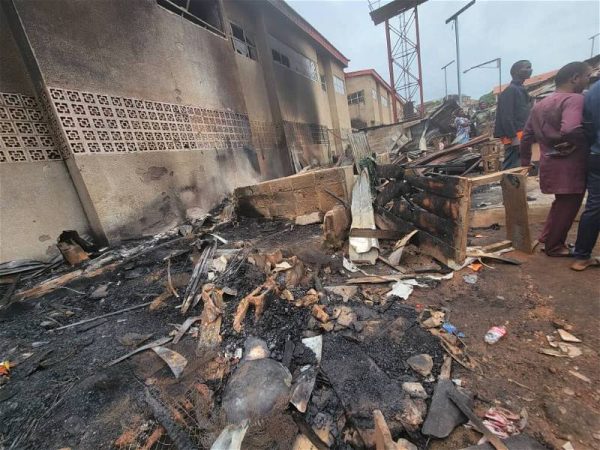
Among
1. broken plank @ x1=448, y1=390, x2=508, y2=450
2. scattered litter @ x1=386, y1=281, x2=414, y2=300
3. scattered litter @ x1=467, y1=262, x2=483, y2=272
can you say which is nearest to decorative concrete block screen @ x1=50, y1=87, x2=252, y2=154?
scattered litter @ x1=386, y1=281, x2=414, y2=300

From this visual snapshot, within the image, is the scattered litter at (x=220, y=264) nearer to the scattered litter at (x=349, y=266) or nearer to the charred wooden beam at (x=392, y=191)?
the scattered litter at (x=349, y=266)

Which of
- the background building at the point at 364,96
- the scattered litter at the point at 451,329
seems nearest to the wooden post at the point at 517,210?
the scattered litter at the point at 451,329

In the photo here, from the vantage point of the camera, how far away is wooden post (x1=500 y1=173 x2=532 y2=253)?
9.38 feet

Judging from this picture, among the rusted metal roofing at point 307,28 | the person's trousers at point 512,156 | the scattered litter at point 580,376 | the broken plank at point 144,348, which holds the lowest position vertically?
the scattered litter at point 580,376

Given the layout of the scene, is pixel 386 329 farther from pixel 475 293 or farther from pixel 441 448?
pixel 475 293

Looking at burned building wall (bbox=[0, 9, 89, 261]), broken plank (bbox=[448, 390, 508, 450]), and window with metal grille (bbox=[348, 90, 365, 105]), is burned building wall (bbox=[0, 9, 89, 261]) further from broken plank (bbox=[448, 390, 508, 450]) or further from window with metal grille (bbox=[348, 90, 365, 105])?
window with metal grille (bbox=[348, 90, 365, 105])

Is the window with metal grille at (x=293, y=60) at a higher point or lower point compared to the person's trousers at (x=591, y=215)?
higher

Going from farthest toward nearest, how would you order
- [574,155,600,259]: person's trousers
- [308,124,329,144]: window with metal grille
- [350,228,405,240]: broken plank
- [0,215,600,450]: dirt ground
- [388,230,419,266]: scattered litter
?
[308,124,329,144]: window with metal grille → [350,228,405,240]: broken plank → [388,230,419,266]: scattered litter → [574,155,600,259]: person's trousers → [0,215,600,450]: dirt ground

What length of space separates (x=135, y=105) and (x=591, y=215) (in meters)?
7.13

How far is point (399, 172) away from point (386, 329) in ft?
8.72

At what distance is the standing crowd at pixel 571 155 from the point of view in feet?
8.01

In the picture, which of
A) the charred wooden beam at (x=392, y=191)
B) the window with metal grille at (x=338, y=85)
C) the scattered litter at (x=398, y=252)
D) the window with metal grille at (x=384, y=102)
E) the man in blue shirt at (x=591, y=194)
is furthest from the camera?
the window with metal grille at (x=384, y=102)

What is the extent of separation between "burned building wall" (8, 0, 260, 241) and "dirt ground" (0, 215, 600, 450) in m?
2.30

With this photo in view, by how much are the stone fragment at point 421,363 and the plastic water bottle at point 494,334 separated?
0.52 m
